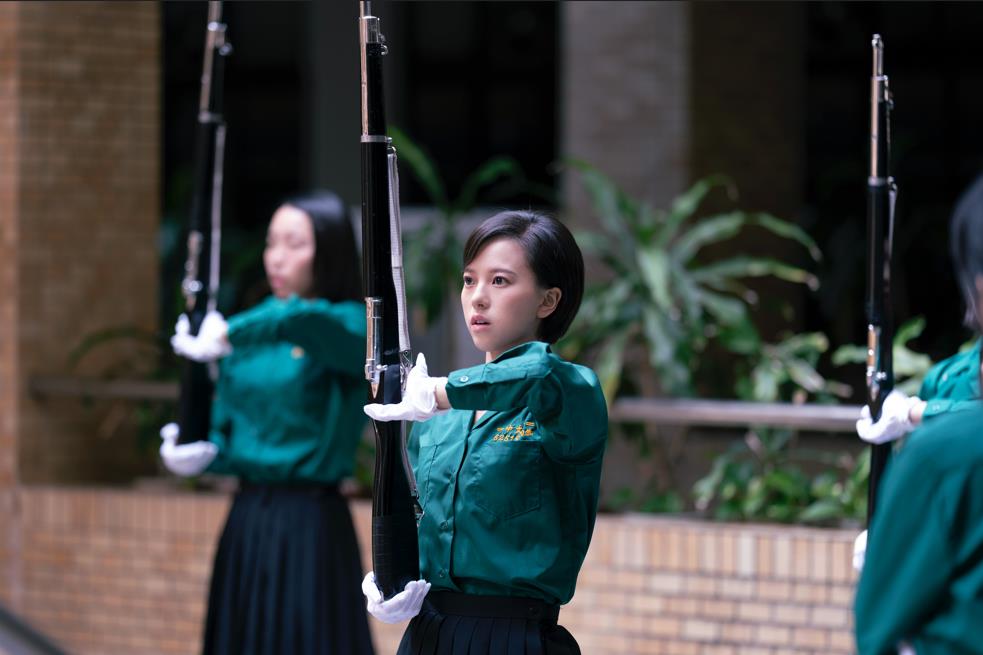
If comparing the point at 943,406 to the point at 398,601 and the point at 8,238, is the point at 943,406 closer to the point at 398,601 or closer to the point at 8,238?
the point at 398,601

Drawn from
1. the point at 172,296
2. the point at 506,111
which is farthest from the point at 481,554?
the point at 506,111

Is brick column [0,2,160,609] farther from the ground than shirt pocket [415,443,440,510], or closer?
farther from the ground

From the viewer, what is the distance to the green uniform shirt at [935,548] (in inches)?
80.3

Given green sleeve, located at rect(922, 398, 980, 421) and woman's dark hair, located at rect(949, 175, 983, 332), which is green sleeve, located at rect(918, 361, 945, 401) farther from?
woman's dark hair, located at rect(949, 175, 983, 332)

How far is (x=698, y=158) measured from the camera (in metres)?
6.54

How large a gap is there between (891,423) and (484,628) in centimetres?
110

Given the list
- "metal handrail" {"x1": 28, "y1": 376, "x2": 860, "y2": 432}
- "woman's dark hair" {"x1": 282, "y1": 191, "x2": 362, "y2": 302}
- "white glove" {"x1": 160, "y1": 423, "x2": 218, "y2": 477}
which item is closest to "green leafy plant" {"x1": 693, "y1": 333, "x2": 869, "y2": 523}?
"metal handrail" {"x1": 28, "y1": 376, "x2": 860, "y2": 432}

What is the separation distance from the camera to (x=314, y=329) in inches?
163

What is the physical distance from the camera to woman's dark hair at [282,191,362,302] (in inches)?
172

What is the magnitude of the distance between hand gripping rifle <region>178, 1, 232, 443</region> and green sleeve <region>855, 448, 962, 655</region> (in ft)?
8.79

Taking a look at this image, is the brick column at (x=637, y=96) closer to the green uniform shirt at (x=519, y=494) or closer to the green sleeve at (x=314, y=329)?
the green sleeve at (x=314, y=329)

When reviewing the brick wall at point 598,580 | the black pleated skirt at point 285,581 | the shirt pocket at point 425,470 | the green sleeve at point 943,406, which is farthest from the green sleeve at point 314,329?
the green sleeve at point 943,406

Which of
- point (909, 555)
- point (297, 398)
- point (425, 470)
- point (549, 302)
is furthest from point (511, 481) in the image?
point (297, 398)

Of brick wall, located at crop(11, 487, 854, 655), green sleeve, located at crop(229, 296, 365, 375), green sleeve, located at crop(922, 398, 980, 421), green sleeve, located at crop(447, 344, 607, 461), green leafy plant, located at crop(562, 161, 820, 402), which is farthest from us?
green leafy plant, located at crop(562, 161, 820, 402)
